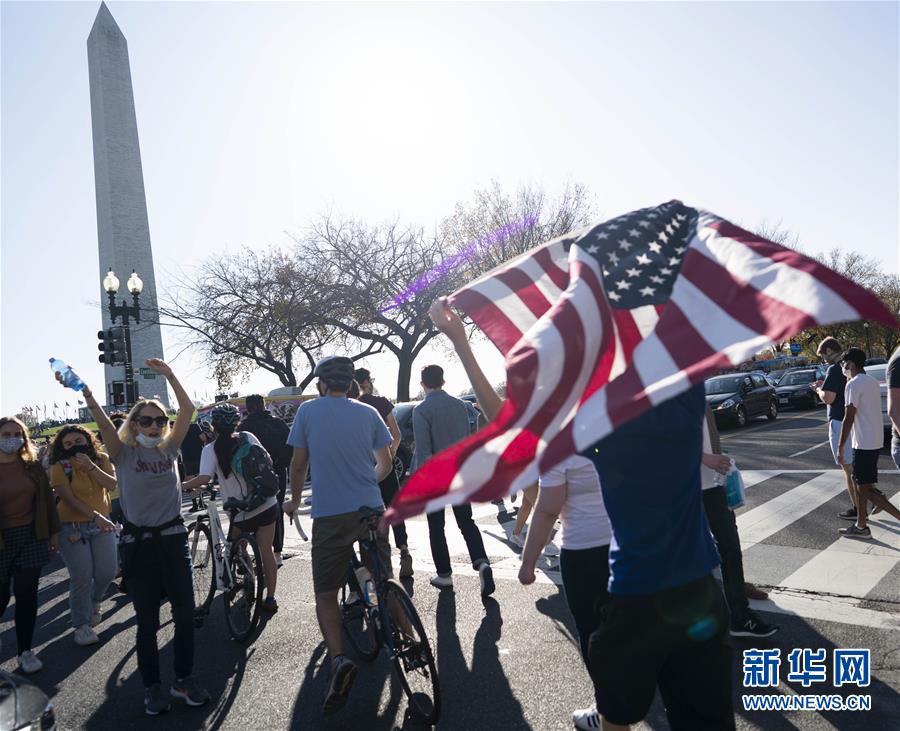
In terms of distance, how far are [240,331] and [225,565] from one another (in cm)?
2294

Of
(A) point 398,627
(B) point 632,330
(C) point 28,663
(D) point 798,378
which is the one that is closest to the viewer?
(B) point 632,330

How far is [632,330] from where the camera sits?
2320mm

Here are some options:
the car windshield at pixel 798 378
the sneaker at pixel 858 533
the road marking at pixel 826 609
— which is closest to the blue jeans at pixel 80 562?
the road marking at pixel 826 609

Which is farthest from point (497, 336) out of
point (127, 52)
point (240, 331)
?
point (127, 52)

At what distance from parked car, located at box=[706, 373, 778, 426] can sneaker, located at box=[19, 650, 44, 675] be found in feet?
55.8

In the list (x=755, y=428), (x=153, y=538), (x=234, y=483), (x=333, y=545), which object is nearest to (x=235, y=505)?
(x=234, y=483)

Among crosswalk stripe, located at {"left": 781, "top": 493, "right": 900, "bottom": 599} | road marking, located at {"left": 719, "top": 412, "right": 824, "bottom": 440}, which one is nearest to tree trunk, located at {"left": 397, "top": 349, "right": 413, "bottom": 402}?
road marking, located at {"left": 719, "top": 412, "right": 824, "bottom": 440}

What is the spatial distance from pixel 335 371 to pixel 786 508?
634 cm

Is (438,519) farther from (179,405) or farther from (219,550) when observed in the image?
(179,405)

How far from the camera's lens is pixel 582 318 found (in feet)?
7.02

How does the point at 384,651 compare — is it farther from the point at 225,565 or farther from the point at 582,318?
the point at 582,318

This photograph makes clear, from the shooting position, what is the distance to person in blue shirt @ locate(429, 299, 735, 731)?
80.4 inches

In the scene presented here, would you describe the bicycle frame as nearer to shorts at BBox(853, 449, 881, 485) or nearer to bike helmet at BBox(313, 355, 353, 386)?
bike helmet at BBox(313, 355, 353, 386)

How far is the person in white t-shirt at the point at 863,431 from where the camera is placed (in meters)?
6.75
